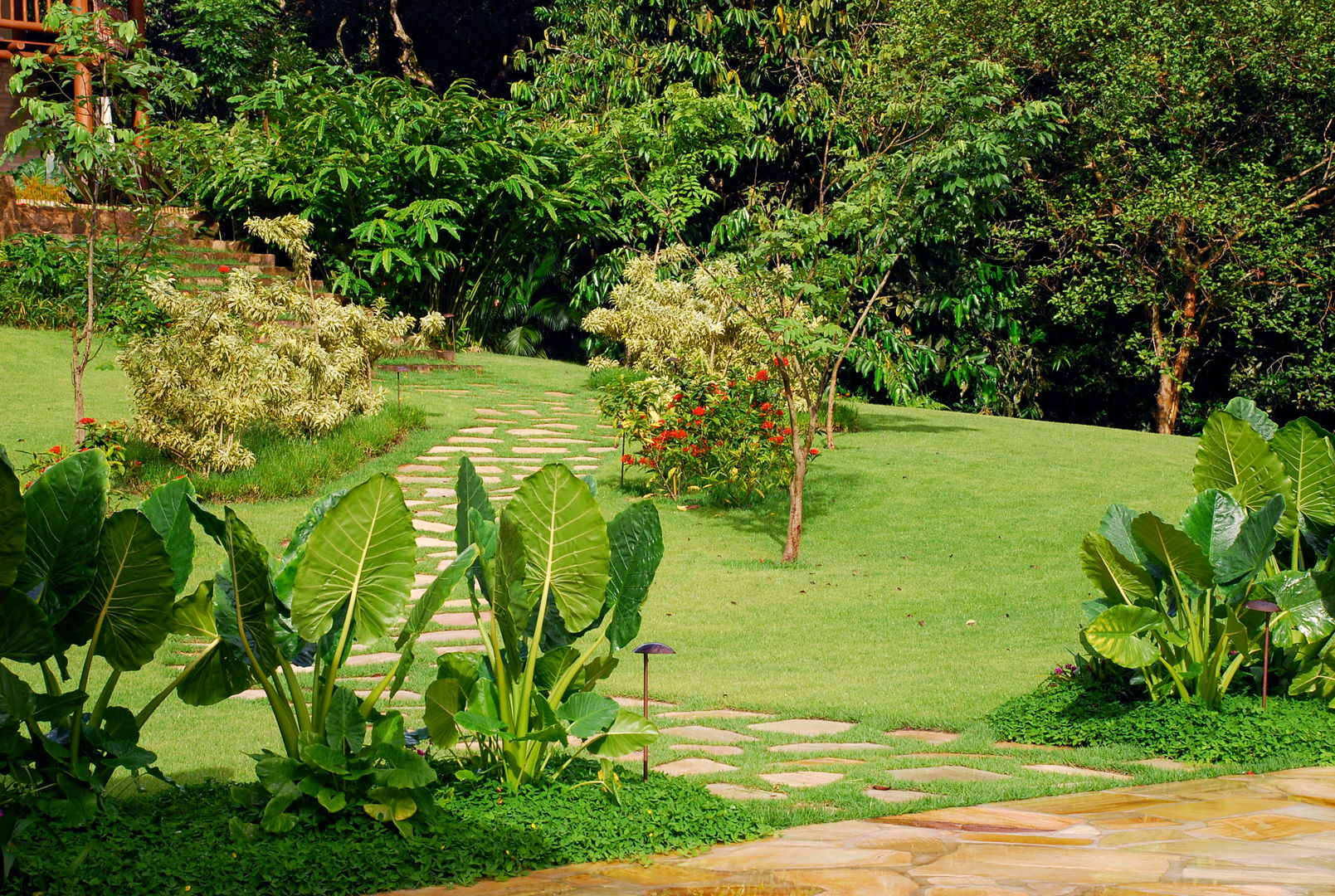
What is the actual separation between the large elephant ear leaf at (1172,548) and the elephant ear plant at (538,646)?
1933mm

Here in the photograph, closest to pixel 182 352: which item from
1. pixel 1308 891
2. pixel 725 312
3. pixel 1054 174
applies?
pixel 725 312

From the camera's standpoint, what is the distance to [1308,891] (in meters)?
2.65

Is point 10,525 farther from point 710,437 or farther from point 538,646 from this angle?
point 710,437

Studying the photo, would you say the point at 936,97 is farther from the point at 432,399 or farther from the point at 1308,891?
the point at 1308,891

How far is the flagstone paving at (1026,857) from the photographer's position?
271 centimetres

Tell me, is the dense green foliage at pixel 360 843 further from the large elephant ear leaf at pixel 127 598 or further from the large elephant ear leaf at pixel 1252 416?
the large elephant ear leaf at pixel 1252 416

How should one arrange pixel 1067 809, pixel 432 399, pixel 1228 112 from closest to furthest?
pixel 1067 809 → pixel 432 399 → pixel 1228 112

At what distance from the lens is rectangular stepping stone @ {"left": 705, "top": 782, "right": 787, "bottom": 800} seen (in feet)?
11.6

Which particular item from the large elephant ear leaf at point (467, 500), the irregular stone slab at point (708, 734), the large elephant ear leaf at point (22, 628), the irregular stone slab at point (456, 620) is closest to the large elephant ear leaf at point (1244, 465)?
the irregular stone slab at point (708, 734)

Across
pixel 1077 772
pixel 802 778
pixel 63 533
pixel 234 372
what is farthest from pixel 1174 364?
pixel 63 533

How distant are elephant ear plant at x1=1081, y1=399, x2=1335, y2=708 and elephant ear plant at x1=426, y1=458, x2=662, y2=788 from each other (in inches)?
78.1

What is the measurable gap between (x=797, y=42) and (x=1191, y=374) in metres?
7.72

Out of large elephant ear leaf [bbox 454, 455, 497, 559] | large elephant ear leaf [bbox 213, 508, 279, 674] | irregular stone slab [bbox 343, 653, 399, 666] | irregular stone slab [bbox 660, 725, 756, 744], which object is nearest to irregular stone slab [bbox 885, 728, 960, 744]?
irregular stone slab [bbox 660, 725, 756, 744]

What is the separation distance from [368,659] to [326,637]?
8.58ft
